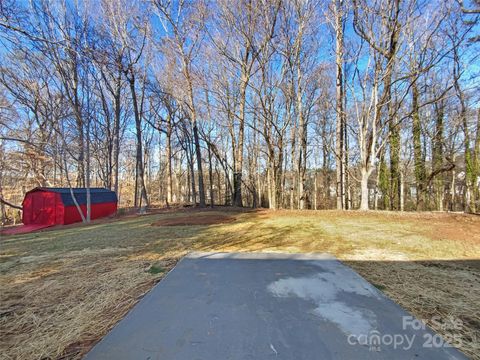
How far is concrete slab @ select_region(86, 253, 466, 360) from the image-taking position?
5.15 feet

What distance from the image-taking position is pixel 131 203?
90.7 ft

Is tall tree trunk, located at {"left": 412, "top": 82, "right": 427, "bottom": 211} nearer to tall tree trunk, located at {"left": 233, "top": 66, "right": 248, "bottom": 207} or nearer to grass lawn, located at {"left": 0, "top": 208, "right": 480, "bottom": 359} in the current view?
grass lawn, located at {"left": 0, "top": 208, "right": 480, "bottom": 359}

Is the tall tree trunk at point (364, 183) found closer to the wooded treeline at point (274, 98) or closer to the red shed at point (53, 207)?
the wooded treeline at point (274, 98)

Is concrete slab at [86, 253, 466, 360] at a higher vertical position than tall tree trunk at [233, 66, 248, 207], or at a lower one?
lower

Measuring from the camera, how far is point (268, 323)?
1.87 m

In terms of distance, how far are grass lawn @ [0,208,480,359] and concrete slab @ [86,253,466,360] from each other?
21cm

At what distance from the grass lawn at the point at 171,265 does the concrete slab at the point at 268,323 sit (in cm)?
21

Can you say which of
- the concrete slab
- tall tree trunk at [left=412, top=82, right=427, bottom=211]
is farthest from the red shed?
tall tree trunk at [left=412, top=82, right=427, bottom=211]

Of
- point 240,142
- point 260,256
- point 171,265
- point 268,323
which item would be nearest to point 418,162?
point 240,142

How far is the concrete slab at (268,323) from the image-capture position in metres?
1.57

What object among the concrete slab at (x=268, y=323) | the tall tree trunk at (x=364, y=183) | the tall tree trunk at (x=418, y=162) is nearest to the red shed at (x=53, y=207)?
the concrete slab at (x=268, y=323)

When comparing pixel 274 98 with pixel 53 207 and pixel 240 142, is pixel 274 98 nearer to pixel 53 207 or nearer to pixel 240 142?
pixel 240 142

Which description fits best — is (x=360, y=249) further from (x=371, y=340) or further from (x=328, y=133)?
(x=328, y=133)

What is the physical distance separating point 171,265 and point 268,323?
1.92 metres
